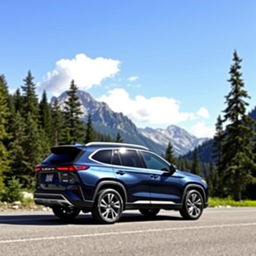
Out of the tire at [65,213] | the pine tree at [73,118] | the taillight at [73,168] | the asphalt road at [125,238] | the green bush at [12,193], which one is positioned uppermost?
the pine tree at [73,118]

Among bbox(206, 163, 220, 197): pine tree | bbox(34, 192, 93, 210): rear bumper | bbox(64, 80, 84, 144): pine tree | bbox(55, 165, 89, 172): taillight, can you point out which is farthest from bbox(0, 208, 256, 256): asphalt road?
bbox(206, 163, 220, 197): pine tree

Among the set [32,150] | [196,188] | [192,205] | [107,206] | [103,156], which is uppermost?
[32,150]

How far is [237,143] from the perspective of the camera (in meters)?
46.6

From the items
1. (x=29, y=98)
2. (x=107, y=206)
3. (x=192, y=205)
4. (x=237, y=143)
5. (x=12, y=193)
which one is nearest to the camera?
(x=107, y=206)

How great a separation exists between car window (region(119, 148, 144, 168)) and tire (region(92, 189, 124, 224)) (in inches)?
38.9

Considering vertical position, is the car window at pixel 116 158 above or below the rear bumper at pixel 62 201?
above

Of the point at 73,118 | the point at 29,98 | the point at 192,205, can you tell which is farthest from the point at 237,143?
the point at 29,98

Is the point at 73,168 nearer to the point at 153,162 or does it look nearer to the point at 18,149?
the point at 153,162

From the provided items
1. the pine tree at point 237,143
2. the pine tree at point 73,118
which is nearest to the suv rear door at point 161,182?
the pine tree at point 237,143

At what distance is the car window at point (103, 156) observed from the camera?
11.3 m

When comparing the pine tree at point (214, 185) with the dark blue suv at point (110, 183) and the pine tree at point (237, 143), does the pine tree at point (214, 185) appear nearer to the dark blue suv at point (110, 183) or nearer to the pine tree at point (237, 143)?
the pine tree at point (237, 143)

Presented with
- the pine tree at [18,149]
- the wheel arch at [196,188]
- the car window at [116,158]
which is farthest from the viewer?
the pine tree at [18,149]

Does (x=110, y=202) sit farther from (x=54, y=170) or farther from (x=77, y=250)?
(x=77, y=250)

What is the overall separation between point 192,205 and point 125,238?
4.44 metres
